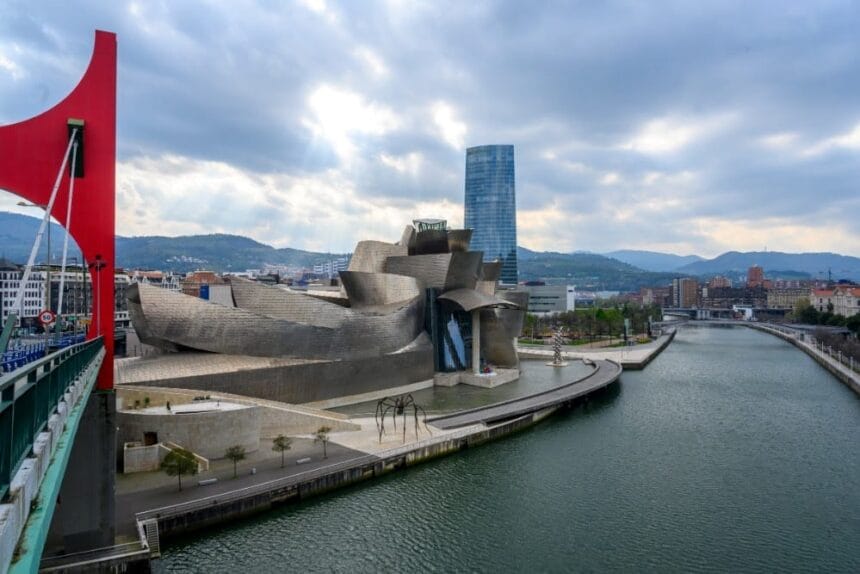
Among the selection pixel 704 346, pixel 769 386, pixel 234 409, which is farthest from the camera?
pixel 704 346

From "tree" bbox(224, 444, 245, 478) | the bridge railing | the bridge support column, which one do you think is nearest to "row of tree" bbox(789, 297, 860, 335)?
"tree" bbox(224, 444, 245, 478)

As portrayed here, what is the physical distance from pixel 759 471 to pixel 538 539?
11501 mm

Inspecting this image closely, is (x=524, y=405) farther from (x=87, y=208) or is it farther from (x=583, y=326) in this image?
(x=583, y=326)

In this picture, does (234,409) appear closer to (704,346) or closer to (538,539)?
(538,539)

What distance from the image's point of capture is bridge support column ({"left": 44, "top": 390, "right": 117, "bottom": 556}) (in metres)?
14.7

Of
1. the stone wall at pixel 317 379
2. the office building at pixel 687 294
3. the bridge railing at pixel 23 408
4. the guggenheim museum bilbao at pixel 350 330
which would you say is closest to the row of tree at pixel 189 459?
the stone wall at pixel 317 379

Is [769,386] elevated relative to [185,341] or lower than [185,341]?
lower

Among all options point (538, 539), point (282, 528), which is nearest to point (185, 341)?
point (282, 528)

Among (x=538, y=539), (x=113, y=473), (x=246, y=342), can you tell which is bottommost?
(x=538, y=539)

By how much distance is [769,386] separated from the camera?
44.4 m

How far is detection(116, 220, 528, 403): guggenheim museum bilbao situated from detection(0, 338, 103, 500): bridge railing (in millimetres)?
19525

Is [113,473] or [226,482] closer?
[113,473]

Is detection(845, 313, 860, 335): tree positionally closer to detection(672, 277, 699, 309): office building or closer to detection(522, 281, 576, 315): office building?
detection(522, 281, 576, 315): office building

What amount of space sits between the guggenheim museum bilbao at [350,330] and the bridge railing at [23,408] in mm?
19525
